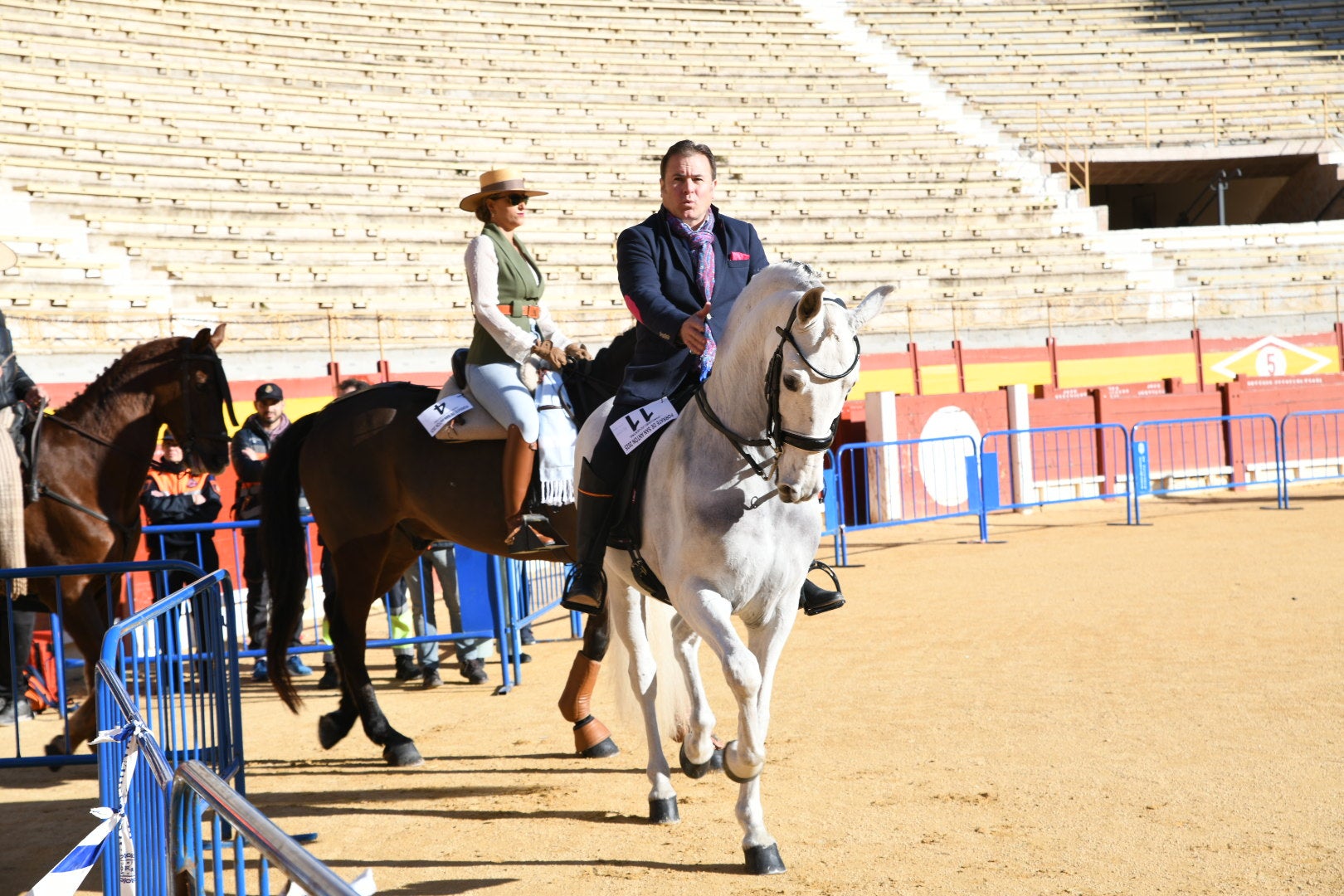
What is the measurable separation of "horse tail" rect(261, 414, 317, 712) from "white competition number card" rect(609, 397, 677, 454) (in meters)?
2.28

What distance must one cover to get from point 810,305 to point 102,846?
223cm

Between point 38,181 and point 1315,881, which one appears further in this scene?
point 38,181

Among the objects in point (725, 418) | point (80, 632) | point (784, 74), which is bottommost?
point (80, 632)

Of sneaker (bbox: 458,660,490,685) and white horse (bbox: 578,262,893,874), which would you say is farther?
sneaker (bbox: 458,660,490,685)

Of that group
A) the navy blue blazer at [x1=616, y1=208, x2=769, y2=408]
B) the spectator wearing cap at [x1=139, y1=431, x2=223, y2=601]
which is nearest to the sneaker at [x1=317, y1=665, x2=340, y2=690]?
the spectator wearing cap at [x1=139, y1=431, x2=223, y2=601]

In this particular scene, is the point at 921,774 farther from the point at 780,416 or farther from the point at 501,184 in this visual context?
the point at 501,184

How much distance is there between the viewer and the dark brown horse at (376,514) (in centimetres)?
521

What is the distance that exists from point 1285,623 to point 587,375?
466 centimetres

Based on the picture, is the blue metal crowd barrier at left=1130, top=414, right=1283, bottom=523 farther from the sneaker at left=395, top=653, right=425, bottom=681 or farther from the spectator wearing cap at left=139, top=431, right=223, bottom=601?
the spectator wearing cap at left=139, top=431, right=223, bottom=601

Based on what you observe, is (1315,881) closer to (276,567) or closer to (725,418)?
(725,418)

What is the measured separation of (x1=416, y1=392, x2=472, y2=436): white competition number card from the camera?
5176mm

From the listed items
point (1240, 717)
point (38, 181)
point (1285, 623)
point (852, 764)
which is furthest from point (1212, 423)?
point (38, 181)

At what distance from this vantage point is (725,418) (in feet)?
11.9

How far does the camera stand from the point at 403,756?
5.28 m
